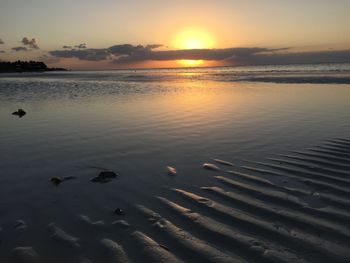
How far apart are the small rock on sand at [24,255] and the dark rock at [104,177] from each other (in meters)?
2.91

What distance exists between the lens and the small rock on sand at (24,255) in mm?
4641

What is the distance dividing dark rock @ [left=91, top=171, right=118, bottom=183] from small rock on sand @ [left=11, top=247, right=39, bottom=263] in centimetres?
291

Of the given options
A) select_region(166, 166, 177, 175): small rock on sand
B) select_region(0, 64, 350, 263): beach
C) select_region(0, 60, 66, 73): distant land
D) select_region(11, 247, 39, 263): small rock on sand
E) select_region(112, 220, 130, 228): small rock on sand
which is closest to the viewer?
select_region(11, 247, 39, 263): small rock on sand

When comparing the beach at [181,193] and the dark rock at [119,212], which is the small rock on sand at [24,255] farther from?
the dark rock at [119,212]

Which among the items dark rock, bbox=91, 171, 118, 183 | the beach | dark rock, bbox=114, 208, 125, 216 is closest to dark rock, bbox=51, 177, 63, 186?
the beach

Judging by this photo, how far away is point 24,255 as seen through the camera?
188 inches

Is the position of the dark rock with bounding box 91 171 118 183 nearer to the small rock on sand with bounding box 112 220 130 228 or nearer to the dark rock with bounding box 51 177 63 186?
the dark rock with bounding box 51 177 63 186

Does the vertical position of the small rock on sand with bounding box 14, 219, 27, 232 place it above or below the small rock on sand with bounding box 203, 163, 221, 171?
below

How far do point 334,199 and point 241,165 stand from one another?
8.38ft

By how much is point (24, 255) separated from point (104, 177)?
3.20 m

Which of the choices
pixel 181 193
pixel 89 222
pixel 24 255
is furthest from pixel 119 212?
pixel 24 255

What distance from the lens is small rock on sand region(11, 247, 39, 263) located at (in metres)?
4.64

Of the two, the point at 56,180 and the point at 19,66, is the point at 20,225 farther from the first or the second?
the point at 19,66

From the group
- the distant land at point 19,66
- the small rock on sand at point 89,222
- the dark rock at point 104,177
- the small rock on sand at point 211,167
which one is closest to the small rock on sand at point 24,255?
the small rock on sand at point 89,222
